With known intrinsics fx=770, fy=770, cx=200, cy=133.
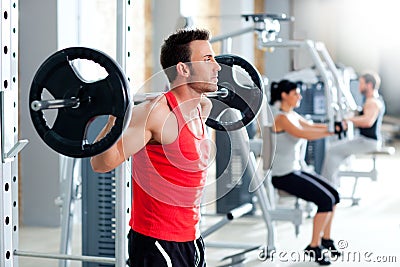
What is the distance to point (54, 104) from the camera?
1.93 metres

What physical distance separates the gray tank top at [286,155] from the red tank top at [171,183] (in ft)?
8.19

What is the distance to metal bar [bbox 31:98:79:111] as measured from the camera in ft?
6.31

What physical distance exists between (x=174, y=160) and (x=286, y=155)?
2.65 metres

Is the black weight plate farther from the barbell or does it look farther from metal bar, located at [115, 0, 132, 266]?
metal bar, located at [115, 0, 132, 266]

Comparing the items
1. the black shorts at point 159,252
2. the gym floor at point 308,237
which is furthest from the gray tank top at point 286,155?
the black shorts at point 159,252

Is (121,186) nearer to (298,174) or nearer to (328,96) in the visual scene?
(298,174)

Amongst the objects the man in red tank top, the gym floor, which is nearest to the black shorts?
the man in red tank top

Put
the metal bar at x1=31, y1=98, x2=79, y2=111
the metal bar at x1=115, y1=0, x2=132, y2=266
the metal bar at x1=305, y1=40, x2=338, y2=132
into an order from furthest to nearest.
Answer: the metal bar at x1=305, y1=40, x2=338, y2=132
the metal bar at x1=115, y1=0, x2=132, y2=266
the metal bar at x1=31, y1=98, x2=79, y2=111

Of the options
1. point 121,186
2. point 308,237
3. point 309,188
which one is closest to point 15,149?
point 121,186

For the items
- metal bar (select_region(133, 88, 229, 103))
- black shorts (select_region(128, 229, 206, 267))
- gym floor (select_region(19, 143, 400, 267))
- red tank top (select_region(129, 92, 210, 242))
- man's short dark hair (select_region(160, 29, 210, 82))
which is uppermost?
man's short dark hair (select_region(160, 29, 210, 82))

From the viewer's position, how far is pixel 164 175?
2266 millimetres

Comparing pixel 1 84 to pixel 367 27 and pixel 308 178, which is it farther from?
pixel 367 27

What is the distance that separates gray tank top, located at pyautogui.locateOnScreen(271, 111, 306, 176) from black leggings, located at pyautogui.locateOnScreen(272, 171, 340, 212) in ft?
0.12

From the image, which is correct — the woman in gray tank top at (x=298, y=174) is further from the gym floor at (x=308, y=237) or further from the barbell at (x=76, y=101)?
the barbell at (x=76, y=101)
